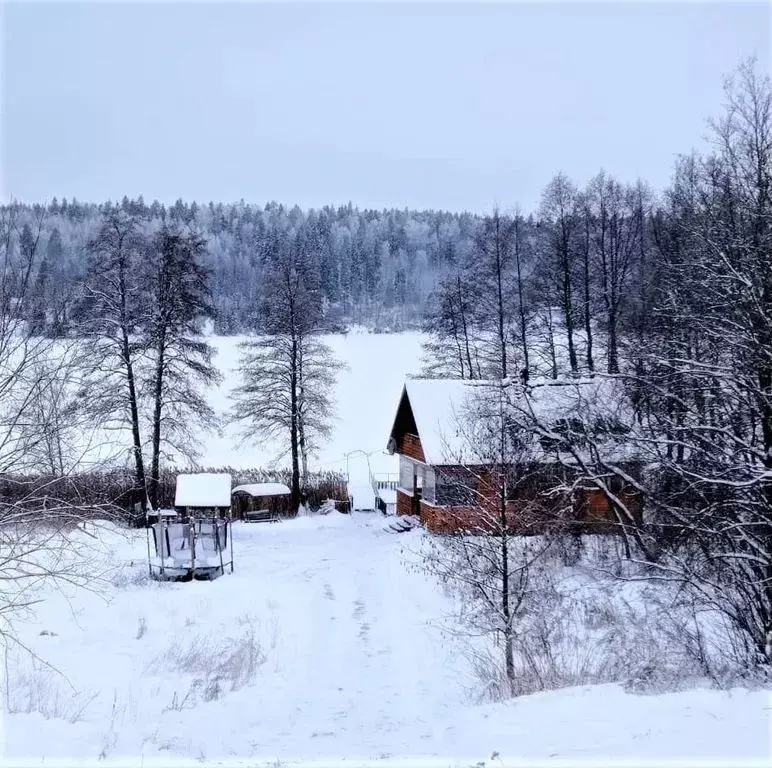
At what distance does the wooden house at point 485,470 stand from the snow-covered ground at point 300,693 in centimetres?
285

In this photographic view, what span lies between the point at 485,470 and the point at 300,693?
17.7ft

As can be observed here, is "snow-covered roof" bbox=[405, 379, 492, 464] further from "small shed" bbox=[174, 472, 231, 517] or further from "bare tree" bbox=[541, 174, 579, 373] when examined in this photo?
"small shed" bbox=[174, 472, 231, 517]

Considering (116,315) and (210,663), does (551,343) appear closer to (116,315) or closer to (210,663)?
(116,315)

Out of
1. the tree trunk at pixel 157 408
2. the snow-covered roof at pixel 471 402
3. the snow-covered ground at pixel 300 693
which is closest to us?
the snow-covered ground at pixel 300 693

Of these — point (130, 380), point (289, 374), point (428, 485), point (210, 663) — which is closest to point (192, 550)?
point (210, 663)

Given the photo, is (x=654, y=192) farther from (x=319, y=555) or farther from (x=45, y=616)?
(x=45, y=616)

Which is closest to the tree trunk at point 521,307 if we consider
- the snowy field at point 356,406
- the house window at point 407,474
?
the house window at point 407,474

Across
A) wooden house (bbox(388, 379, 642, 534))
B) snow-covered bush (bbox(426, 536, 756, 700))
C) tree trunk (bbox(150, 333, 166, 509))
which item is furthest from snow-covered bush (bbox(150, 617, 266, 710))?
tree trunk (bbox(150, 333, 166, 509))

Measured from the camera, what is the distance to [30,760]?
22.3 feet

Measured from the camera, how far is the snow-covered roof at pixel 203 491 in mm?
23000

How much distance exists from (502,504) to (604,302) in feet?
72.7

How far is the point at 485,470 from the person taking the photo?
1365 cm

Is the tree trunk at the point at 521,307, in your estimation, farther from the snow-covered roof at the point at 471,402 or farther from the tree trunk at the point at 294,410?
the tree trunk at the point at 294,410

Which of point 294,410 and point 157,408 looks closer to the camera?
point 157,408
